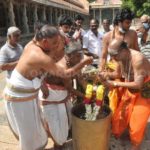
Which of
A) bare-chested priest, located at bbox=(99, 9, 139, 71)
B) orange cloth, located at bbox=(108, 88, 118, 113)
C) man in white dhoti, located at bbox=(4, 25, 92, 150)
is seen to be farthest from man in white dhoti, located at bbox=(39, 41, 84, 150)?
bare-chested priest, located at bbox=(99, 9, 139, 71)

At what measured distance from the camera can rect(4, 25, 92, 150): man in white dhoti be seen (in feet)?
9.61

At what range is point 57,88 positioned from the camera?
3.60 m

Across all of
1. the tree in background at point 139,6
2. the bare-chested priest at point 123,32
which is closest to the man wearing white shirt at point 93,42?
the bare-chested priest at point 123,32

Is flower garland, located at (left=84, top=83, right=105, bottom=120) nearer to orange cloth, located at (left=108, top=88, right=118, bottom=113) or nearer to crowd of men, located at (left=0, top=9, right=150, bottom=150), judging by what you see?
crowd of men, located at (left=0, top=9, right=150, bottom=150)

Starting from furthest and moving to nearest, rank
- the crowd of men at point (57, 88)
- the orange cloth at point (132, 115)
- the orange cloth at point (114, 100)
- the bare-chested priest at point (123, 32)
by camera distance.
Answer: the bare-chested priest at point (123, 32) < the orange cloth at point (114, 100) < the orange cloth at point (132, 115) < the crowd of men at point (57, 88)

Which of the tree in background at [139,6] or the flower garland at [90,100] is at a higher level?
the tree in background at [139,6]

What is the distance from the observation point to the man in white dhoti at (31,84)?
2928 mm

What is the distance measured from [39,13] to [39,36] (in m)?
27.3

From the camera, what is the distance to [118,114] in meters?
3.83

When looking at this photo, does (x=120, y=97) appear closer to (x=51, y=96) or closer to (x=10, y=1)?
(x=51, y=96)

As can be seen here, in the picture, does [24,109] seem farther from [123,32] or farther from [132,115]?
[123,32]

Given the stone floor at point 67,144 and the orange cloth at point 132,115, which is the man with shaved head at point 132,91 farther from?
the stone floor at point 67,144

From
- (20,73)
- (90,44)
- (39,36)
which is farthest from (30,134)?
(90,44)

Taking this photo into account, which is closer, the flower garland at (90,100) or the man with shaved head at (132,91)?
the flower garland at (90,100)
